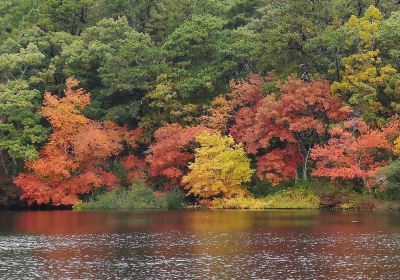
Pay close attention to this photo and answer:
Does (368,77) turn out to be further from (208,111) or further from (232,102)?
(208,111)

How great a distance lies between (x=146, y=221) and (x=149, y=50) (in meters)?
20.9

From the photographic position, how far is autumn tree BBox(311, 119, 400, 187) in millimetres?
48875

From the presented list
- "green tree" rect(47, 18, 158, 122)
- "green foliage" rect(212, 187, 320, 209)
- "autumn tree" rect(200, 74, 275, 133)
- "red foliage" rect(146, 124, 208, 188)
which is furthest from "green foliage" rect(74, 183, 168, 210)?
"autumn tree" rect(200, 74, 275, 133)

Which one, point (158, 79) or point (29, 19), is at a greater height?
point (29, 19)

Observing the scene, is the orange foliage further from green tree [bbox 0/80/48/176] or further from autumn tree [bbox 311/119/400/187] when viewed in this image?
green tree [bbox 0/80/48/176]

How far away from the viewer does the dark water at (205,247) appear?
2459 cm

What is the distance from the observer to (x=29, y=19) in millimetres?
65688

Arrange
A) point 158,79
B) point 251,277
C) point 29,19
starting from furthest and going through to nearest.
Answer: point 29,19
point 158,79
point 251,277

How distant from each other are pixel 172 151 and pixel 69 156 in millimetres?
8503

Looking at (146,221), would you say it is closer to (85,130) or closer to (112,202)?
(112,202)

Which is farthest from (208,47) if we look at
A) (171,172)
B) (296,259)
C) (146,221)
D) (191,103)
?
(296,259)

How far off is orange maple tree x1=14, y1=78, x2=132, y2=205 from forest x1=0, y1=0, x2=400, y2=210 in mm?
114

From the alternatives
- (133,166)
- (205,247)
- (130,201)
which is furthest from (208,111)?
(205,247)

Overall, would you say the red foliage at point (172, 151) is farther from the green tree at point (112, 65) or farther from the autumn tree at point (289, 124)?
the green tree at point (112, 65)
